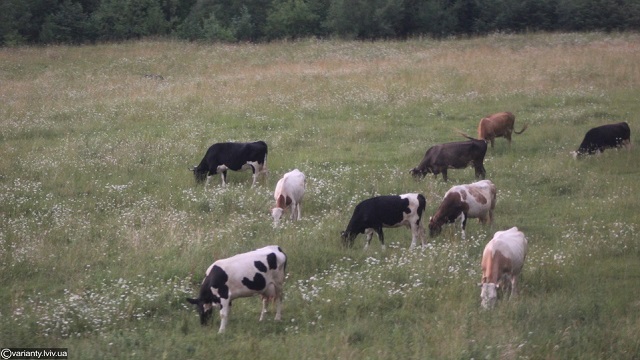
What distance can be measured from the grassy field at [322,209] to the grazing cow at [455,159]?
47cm

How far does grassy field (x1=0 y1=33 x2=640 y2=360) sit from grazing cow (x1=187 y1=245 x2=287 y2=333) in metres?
0.24

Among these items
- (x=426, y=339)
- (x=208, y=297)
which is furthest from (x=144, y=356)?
(x=426, y=339)

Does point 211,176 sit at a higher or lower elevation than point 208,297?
lower

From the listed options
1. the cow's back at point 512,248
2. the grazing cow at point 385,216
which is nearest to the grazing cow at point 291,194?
the grazing cow at point 385,216

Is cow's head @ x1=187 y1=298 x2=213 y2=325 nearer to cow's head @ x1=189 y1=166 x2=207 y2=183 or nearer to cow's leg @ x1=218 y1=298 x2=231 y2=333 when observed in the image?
cow's leg @ x1=218 y1=298 x2=231 y2=333

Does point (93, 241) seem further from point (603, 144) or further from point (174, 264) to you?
point (603, 144)

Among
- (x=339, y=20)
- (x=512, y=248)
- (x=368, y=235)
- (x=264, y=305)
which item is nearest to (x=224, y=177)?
(x=368, y=235)

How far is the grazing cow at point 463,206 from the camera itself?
1270 cm

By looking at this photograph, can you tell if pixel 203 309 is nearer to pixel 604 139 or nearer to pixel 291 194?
pixel 291 194

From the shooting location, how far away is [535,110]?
23172 mm

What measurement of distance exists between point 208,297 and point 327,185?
6.74 metres

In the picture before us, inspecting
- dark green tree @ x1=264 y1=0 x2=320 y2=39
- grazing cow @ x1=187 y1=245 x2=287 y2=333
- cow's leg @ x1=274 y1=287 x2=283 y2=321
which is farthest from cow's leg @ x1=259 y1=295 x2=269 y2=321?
dark green tree @ x1=264 y1=0 x2=320 y2=39

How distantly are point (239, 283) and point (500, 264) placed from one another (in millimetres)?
3286

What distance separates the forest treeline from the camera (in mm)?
47125
